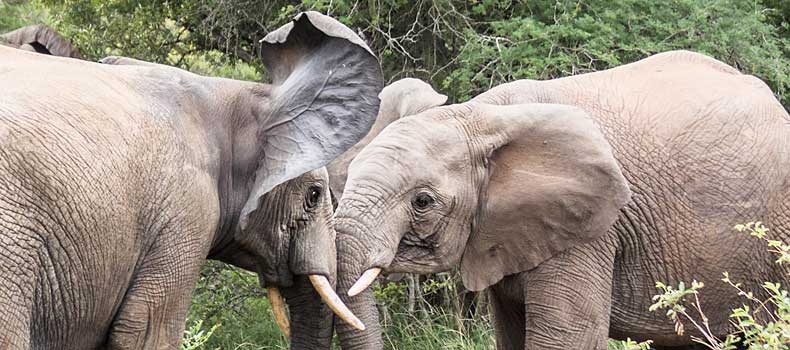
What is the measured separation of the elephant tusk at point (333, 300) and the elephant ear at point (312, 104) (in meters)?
0.61

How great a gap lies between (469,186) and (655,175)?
2.71 feet

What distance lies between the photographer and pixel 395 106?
673 cm

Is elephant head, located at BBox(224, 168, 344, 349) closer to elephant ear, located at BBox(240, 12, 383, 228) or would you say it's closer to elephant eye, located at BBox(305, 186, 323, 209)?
elephant eye, located at BBox(305, 186, 323, 209)

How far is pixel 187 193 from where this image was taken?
490 centimetres

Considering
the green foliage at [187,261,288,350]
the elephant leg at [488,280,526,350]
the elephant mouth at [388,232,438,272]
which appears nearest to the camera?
the elephant mouth at [388,232,438,272]

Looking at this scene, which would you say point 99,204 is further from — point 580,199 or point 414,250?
point 580,199

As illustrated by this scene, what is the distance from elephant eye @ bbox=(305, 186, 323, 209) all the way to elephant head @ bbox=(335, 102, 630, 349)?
93 millimetres

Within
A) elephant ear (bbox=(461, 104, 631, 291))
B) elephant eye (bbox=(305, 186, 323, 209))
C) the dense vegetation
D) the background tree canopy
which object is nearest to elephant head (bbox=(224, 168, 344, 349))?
elephant eye (bbox=(305, 186, 323, 209))

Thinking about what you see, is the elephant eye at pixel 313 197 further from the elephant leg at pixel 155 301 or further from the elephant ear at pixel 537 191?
the elephant leg at pixel 155 301

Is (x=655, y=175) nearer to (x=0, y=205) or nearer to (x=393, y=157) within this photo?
(x=393, y=157)

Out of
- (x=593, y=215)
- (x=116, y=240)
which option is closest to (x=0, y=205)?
(x=116, y=240)

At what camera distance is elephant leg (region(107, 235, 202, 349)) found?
4.87 metres

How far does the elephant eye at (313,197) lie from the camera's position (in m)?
5.75

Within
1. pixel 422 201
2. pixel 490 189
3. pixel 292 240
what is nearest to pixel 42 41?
pixel 292 240
